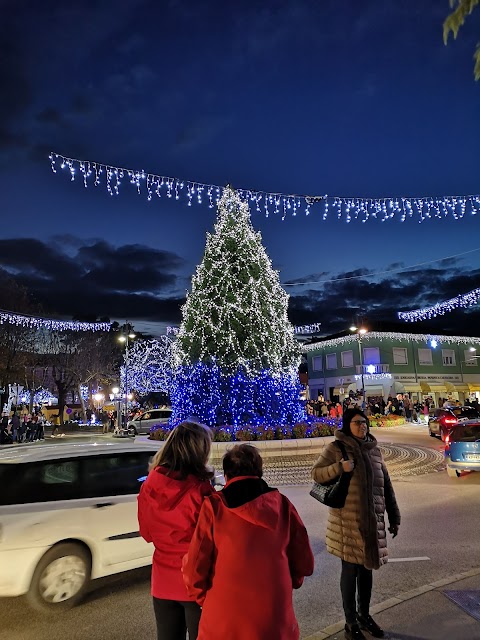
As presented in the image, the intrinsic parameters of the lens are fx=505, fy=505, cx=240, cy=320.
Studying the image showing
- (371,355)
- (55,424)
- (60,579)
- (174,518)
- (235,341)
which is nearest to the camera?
(174,518)

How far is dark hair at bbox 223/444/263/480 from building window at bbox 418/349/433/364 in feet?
154

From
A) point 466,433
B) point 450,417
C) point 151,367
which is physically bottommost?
point 450,417

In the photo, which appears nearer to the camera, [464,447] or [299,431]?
[464,447]

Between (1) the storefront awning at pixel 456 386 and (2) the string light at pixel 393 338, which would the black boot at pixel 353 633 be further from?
(1) the storefront awning at pixel 456 386

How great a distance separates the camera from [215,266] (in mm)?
18094

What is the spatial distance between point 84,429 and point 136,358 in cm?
1092

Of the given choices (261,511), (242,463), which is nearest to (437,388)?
(242,463)

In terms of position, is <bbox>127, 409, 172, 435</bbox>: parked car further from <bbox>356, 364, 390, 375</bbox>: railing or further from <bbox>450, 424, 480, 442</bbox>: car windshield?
<bbox>450, 424, 480, 442</bbox>: car windshield

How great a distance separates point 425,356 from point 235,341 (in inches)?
1352

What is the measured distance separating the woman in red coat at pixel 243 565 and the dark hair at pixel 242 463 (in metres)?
0.12

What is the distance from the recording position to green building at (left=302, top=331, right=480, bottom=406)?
148ft

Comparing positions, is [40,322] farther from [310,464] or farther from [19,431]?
[310,464]

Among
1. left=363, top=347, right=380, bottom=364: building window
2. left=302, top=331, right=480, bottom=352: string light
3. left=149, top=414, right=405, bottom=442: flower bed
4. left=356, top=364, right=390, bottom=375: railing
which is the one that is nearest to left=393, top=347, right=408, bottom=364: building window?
left=302, top=331, right=480, bottom=352: string light

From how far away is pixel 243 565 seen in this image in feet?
7.58
